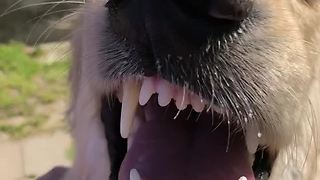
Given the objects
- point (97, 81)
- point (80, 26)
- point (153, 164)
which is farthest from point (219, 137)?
point (80, 26)

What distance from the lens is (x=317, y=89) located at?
9.17ft

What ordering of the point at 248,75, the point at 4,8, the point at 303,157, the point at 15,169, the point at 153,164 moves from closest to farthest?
1. the point at 248,75
2. the point at 153,164
3. the point at 303,157
4. the point at 15,169
5. the point at 4,8

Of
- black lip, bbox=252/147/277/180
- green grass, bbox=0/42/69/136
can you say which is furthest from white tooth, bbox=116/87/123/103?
green grass, bbox=0/42/69/136

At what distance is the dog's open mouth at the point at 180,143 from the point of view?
2666mm

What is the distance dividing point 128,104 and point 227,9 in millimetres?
634

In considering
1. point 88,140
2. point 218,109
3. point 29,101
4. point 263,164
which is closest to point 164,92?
point 218,109

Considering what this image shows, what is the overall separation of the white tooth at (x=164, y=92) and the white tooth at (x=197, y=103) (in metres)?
0.07

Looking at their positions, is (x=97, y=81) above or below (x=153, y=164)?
above

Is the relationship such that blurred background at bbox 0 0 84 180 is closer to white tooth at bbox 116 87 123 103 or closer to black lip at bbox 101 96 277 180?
black lip at bbox 101 96 277 180

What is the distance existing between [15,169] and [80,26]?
3.24 metres

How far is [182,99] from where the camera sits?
8.11 feet

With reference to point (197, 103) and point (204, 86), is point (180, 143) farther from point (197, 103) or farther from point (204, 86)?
point (204, 86)

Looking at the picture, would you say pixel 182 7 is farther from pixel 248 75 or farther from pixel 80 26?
pixel 80 26

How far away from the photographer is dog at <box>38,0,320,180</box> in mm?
2316
